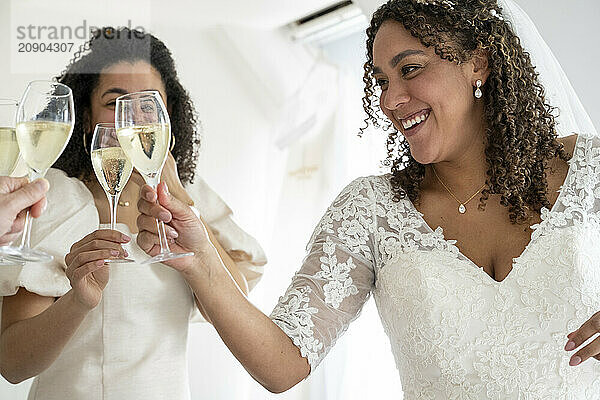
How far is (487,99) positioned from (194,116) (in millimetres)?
1139

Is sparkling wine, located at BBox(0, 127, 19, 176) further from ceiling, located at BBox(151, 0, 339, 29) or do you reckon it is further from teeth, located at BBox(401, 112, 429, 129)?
ceiling, located at BBox(151, 0, 339, 29)

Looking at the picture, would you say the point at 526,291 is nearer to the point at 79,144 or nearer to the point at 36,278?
the point at 36,278

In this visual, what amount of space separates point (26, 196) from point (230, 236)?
1.10m

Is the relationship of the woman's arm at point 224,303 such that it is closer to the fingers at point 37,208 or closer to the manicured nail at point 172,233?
the manicured nail at point 172,233

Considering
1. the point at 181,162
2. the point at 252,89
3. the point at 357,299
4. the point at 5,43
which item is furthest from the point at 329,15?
the point at 357,299

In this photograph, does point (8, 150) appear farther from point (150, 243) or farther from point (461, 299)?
point (461, 299)

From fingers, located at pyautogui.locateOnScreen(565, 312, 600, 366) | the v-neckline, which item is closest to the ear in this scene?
the v-neckline

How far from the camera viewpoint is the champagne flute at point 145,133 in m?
1.24

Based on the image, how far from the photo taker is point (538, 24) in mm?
2664

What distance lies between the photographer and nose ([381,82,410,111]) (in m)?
1.67

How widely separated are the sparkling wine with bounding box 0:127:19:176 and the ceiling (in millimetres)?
1422

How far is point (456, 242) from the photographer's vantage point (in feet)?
5.44

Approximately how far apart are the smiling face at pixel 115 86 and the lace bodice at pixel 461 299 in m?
0.75

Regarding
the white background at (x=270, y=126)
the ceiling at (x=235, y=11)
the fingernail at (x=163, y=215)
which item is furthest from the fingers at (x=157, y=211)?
the ceiling at (x=235, y=11)
